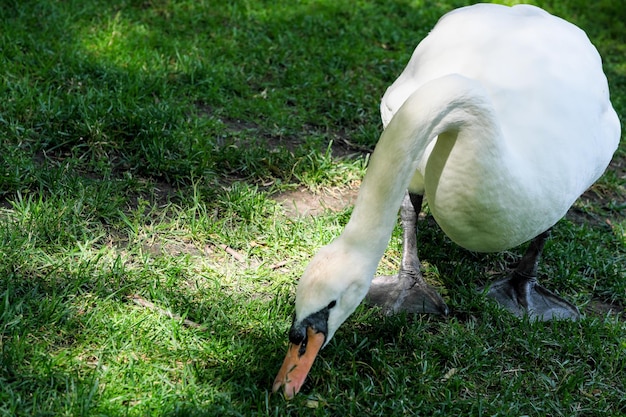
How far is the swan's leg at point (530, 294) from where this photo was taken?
388cm

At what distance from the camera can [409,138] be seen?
293 centimetres

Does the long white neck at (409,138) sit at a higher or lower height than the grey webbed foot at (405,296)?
higher

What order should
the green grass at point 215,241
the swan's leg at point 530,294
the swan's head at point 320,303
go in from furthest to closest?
the swan's leg at point 530,294, the green grass at point 215,241, the swan's head at point 320,303

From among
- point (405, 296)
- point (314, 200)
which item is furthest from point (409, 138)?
point (314, 200)

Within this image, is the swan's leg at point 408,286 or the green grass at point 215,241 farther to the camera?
the swan's leg at point 408,286

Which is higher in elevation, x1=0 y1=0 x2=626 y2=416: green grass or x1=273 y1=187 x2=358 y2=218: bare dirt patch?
x1=0 y1=0 x2=626 y2=416: green grass

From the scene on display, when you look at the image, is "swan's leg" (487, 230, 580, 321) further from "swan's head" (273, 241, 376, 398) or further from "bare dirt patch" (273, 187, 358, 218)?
"swan's head" (273, 241, 376, 398)

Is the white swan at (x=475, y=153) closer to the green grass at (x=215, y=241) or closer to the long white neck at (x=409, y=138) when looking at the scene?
Answer: the long white neck at (x=409, y=138)

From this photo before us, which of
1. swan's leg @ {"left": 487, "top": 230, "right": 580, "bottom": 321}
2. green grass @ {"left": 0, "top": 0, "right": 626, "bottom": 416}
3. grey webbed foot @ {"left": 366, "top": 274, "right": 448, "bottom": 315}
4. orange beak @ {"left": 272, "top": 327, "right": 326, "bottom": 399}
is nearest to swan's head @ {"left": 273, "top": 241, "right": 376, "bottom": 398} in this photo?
orange beak @ {"left": 272, "top": 327, "right": 326, "bottom": 399}

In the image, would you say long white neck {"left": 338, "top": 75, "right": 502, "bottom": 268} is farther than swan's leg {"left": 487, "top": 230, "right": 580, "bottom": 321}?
No

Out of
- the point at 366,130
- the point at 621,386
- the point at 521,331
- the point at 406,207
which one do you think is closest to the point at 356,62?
the point at 366,130

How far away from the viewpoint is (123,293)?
133 inches

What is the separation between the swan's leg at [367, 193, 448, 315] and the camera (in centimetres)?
376

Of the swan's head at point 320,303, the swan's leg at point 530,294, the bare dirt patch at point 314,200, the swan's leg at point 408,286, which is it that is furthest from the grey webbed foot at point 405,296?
the swan's head at point 320,303
